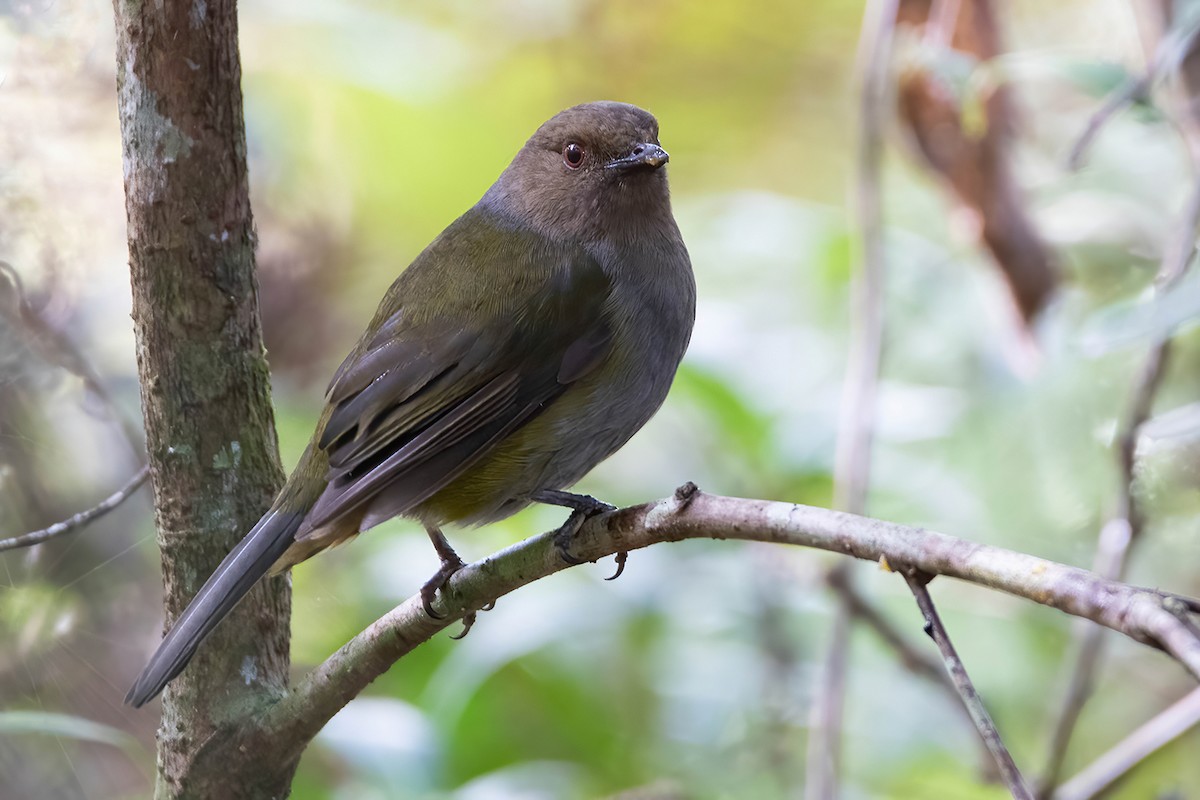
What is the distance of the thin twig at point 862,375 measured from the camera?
2945 millimetres

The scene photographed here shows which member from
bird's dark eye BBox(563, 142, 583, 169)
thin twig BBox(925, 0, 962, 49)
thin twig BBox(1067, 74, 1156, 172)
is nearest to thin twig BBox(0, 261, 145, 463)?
bird's dark eye BBox(563, 142, 583, 169)

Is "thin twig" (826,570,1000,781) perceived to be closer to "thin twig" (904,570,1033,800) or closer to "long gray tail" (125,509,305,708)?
"long gray tail" (125,509,305,708)

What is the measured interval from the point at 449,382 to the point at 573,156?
89 cm

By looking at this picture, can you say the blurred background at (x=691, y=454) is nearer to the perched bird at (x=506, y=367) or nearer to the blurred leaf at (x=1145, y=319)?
the blurred leaf at (x=1145, y=319)

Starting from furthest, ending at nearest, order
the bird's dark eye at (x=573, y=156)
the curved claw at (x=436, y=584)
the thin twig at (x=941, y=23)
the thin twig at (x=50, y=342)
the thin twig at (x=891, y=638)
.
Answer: the thin twig at (x=941, y=23) < the bird's dark eye at (x=573, y=156) < the thin twig at (x=891, y=638) < the thin twig at (x=50, y=342) < the curved claw at (x=436, y=584)

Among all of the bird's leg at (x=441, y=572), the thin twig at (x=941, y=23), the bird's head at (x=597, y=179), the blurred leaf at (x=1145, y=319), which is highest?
the thin twig at (x=941, y=23)

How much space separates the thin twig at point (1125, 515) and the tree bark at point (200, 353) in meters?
1.88

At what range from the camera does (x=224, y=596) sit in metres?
2.30

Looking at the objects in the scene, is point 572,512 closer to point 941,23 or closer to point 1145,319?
point 1145,319

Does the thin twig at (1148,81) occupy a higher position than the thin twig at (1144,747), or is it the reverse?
the thin twig at (1148,81)

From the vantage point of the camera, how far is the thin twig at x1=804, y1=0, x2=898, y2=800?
295cm

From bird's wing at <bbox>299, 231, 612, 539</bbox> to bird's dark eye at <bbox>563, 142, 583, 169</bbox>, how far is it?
1.64ft

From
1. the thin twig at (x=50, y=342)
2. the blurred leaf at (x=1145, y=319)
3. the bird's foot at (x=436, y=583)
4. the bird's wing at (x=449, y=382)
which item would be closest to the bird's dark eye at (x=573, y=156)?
the bird's wing at (x=449, y=382)

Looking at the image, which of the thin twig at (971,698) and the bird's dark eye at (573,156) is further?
the bird's dark eye at (573,156)
